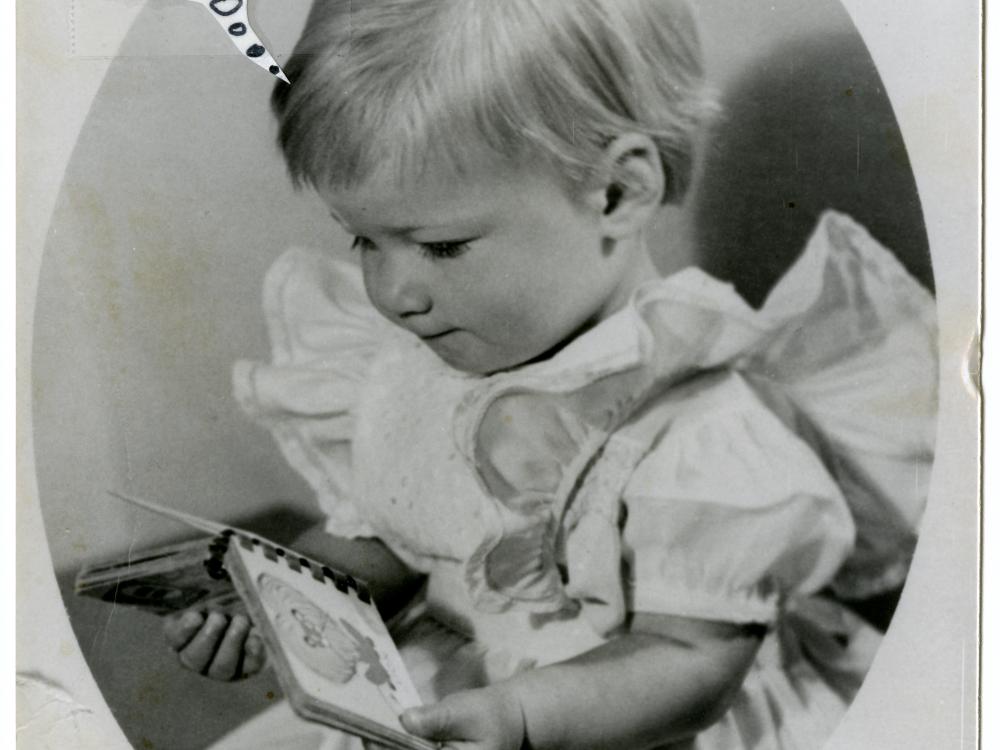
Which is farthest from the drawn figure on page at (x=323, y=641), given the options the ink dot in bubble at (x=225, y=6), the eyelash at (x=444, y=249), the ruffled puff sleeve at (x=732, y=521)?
the ink dot in bubble at (x=225, y=6)

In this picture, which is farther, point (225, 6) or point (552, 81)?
point (225, 6)

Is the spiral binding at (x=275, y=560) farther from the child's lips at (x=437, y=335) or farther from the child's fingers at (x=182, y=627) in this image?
the child's lips at (x=437, y=335)

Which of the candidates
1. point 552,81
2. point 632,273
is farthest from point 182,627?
point 552,81

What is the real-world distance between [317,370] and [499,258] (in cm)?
29

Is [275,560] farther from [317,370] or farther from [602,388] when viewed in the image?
[602,388]

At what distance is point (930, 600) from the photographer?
1.52 m

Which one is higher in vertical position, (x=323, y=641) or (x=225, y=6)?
(x=225, y=6)

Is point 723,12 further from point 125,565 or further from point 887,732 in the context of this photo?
point 125,565

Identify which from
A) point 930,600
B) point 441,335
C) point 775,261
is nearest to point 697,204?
point 775,261

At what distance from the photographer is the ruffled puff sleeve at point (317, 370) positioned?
161 centimetres

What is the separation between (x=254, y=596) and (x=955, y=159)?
106 centimetres

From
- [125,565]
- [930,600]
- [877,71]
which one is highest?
[877,71]

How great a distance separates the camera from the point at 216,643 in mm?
1622

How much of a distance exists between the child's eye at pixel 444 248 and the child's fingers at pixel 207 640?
0.56m
